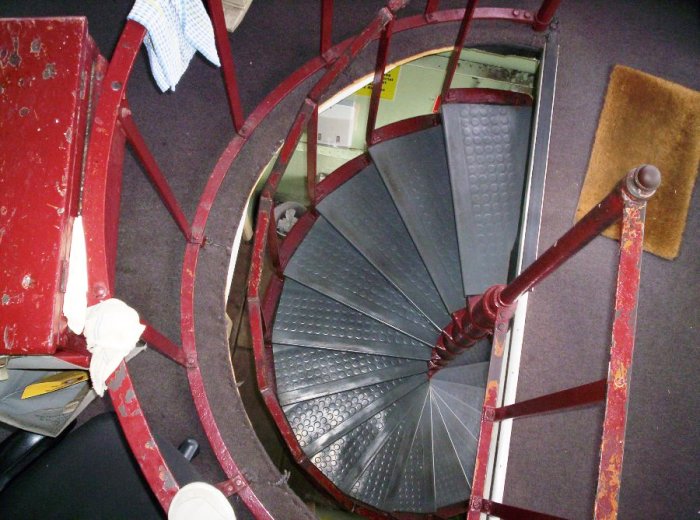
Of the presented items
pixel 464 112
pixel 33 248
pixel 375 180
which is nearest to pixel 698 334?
pixel 464 112

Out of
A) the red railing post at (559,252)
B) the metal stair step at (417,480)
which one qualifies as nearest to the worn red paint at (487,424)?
the red railing post at (559,252)

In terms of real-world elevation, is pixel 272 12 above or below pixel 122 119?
above

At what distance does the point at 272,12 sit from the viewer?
2971 millimetres

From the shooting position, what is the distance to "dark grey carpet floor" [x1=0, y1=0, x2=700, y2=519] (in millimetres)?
2445

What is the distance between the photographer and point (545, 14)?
9.80 ft

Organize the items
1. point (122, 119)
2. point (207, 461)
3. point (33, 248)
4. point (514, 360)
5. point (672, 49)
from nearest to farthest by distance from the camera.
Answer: point (33, 248), point (122, 119), point (207, 461), point (514, 360), point (672, 49)

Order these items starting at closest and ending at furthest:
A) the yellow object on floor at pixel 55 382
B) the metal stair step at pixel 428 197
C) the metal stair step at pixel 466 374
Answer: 1. the yellow object on floor at pixel 55 382
2. the metal stair step at pixel 428 197
3. the metal stair step at pixel 466 374

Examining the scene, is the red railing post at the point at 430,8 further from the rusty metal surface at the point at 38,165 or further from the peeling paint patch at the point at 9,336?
the peeling paint patch at the point at 9,336

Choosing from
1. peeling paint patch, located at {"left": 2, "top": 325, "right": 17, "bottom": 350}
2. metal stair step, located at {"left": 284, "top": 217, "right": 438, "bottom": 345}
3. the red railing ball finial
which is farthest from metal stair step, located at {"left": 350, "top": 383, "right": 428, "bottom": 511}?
the red railing ball finial

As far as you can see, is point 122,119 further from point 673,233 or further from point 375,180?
point 673,233

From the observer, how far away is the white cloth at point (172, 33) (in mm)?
1655

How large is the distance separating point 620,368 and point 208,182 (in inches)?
80.7

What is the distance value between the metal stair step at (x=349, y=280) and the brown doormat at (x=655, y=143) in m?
1.39

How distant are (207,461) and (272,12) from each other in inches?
99.3
